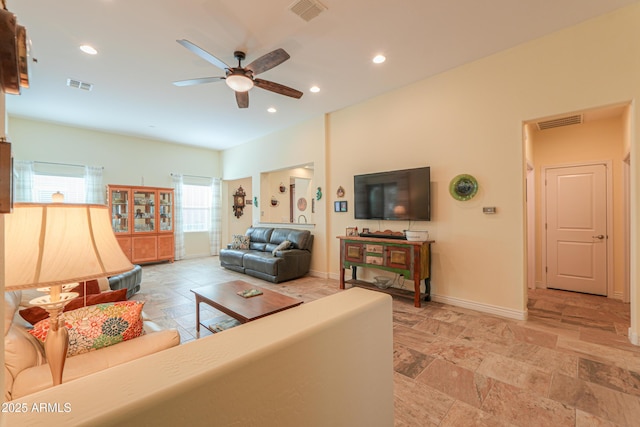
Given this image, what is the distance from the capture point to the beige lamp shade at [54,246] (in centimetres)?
87

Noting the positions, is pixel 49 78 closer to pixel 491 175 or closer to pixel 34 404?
pixel 34 404

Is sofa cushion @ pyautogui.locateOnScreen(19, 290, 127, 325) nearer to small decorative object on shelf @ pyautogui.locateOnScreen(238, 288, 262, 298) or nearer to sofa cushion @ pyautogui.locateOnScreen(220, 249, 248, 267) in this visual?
small decorative object on shelf @ pyautogui.locateOnScreen(238, 288, 262, 298)

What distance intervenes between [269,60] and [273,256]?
3437 millimetres

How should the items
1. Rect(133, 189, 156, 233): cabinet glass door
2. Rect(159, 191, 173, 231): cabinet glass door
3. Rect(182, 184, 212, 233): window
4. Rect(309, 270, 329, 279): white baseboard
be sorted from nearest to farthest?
Rect(309, 270, 329, 279): white baseboard
Rect(133, 189, 156, 233): cabinet glass door
Rect(159, 191, 173, 231): cabinet glass door
Rect(182, 184, 212, 233): window

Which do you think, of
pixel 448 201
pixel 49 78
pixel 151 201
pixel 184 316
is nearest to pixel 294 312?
pixel 184 316

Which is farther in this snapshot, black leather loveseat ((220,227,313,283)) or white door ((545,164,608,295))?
black leather loveseat ((220,227,313,283))

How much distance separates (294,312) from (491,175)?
10.9ft

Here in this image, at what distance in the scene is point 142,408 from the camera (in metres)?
0.57

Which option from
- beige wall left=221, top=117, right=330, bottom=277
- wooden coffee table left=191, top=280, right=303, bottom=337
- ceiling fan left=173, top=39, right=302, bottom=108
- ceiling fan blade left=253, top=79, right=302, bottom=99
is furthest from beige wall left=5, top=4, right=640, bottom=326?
wooden coffee table left=191, top=280, right=303, bottom=337

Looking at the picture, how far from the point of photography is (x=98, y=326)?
4.71ft

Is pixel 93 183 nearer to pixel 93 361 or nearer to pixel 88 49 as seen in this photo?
pixel 88 49

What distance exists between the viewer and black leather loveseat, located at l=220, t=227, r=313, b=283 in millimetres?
4980

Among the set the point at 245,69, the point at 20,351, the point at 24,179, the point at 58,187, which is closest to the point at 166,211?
the point at 58,187

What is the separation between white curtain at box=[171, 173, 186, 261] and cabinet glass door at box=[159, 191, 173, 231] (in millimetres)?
98
